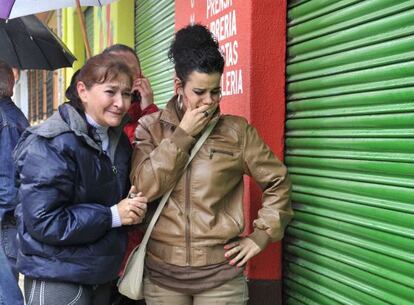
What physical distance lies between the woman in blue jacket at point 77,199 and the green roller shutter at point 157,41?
3.40 m

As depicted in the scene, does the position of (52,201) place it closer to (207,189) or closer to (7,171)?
(207,189)

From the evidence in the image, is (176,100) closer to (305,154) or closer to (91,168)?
(91,168)

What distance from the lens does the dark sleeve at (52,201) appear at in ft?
7.14

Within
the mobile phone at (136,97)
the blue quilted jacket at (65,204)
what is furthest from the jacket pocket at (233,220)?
the mobile phone at (136,97)

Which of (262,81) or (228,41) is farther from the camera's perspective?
(228,41)

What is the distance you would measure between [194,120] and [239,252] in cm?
62

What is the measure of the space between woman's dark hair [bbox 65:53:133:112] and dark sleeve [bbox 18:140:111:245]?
0.32 metres

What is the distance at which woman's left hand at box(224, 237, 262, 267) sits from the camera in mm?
2420

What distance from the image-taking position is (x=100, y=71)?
7.78 feet

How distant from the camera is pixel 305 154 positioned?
314 centimetres

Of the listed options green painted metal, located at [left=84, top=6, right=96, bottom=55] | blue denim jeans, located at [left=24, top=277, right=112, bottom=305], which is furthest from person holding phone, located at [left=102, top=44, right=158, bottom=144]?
green painted metal, located at [left=84, top=6, right=96, bottom=55]

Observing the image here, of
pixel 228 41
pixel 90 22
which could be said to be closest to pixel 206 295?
pixel 228 41

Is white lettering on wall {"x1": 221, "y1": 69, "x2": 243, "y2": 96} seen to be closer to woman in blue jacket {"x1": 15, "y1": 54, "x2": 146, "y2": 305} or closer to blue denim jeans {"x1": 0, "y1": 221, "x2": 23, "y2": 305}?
woman in blue jacket {"x1": 15, "y1": 54, "x2": 146, "y2": 305}

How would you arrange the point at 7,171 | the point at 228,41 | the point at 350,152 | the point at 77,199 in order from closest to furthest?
the point at 77,199 < the point at 350,152 < the point at 228,41 < the point at 7,171
